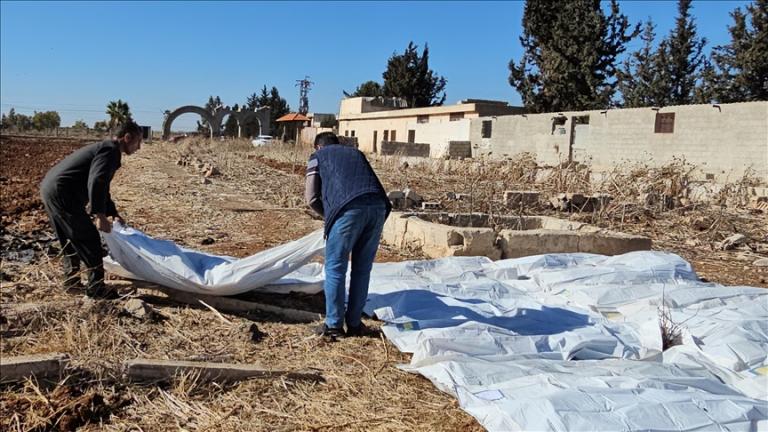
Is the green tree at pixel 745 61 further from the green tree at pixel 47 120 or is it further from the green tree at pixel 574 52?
the green tree at pixel 47 120

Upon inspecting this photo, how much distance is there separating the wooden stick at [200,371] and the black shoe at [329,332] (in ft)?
2.16

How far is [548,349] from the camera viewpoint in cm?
418

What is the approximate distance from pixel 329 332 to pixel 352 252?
55 cm

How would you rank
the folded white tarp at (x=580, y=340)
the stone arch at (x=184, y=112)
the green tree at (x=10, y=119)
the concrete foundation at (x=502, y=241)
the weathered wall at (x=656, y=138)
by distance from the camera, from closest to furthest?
the folded white tarp at (x=580, y=340)
the concrete foundation at (x=502, y=241)
the weathered wall at (x=656, y=138)
the stone arch at (x=184, y=112)
the green tree at (x=10, y=119)

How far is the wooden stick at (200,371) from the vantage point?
3346 mm

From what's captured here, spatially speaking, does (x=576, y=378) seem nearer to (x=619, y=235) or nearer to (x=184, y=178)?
(x=619, y=235)

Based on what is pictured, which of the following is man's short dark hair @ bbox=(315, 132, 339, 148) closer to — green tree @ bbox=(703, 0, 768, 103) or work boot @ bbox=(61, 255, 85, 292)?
work boot @ bbox=(61, 255, 85, 292)

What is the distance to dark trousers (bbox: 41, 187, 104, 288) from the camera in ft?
14.7

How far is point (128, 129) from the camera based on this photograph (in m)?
4.62

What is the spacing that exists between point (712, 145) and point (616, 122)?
12.0ft

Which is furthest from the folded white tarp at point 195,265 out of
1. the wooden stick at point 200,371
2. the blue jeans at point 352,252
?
the wooden stick at point 200,371

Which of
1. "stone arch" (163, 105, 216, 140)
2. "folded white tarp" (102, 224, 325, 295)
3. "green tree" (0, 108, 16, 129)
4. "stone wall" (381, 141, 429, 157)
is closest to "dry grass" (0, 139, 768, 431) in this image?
"folded white tarp" (102, 224, 325, 295)

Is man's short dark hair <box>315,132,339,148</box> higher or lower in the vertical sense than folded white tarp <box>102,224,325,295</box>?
higher

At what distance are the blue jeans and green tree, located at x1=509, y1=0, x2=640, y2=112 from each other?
108 feet
